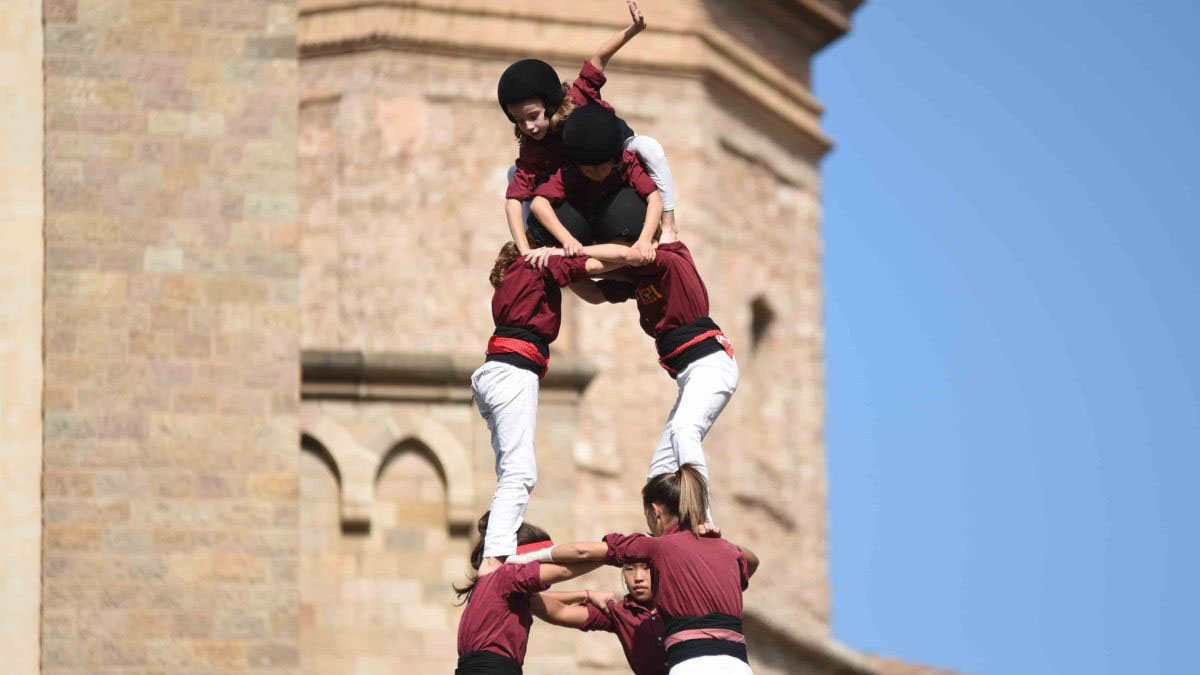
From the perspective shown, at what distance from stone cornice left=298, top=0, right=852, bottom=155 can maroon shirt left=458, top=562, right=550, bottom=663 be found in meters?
15.7

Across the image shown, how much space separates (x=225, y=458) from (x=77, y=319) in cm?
133

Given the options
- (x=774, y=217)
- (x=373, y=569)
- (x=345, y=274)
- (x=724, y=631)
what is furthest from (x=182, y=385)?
(x=774, y=217)

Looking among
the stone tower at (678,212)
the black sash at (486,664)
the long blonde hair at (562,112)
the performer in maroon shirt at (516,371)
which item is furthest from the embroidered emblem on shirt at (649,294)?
the stone tower at (678,212)

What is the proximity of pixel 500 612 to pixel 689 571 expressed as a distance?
3.37ft

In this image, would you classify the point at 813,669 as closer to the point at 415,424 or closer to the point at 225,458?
the point at 415,424

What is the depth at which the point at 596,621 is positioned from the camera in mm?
15812

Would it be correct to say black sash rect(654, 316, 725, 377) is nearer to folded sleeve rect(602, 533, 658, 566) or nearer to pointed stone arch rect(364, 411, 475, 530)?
folded sleeve rect(602, 533, 658, 566)

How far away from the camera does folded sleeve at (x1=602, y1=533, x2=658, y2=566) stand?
14.9 metres

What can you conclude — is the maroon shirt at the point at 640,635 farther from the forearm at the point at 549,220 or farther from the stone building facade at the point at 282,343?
the stone building facade at the point at 282,343

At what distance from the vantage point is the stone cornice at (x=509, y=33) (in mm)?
30531

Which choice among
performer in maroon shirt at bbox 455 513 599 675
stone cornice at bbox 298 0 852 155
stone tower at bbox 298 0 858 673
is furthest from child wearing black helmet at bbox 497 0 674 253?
stone cornice at bbox 298 0 852 155

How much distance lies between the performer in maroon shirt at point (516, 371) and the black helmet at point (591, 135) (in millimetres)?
530

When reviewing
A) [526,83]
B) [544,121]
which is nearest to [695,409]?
[544,121]

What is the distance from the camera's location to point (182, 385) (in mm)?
20641
